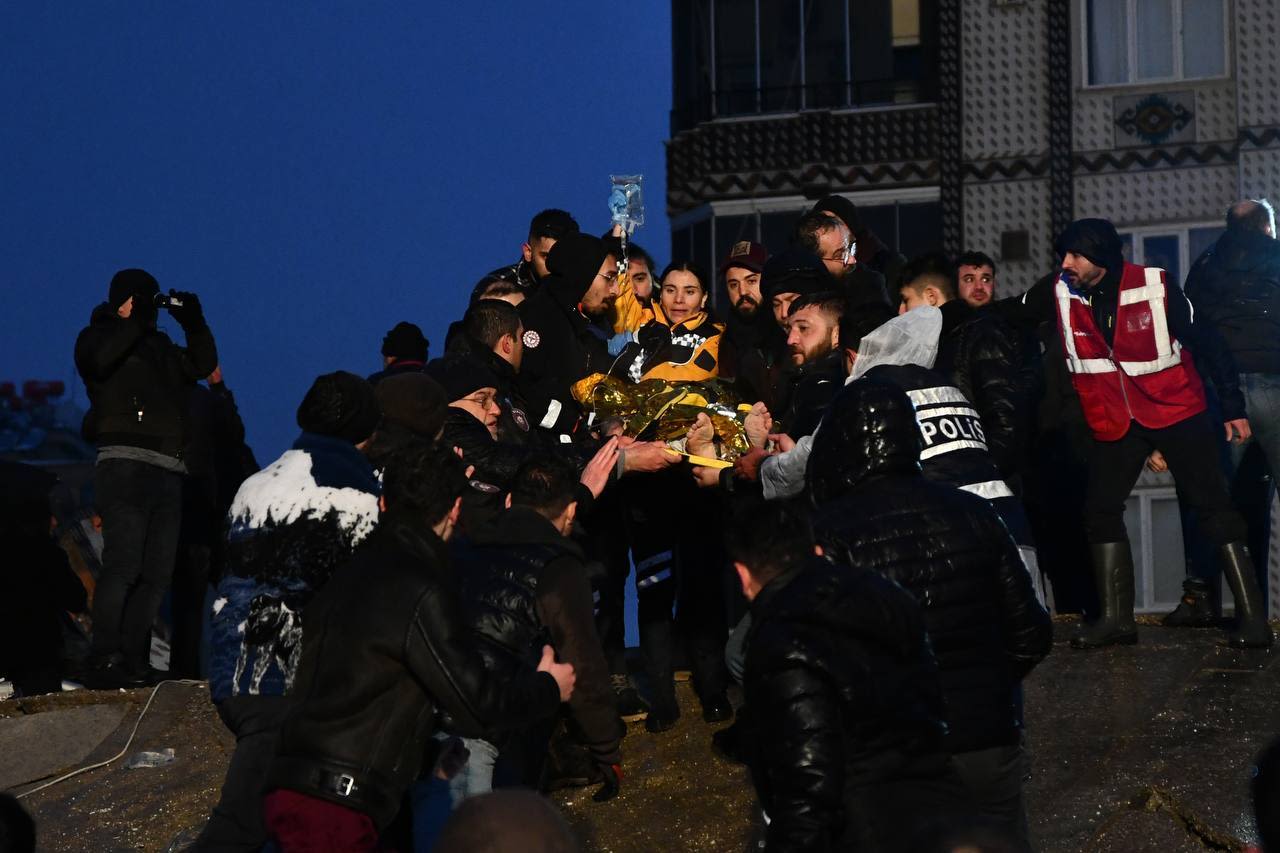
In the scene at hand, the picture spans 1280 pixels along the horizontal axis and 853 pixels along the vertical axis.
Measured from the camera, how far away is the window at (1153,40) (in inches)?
990

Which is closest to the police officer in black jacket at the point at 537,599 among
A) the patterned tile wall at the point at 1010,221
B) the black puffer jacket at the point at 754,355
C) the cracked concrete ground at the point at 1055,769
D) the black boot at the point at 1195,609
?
the cracked concrete ground at the point at 1055,769

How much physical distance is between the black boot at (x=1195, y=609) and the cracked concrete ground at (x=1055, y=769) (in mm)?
143

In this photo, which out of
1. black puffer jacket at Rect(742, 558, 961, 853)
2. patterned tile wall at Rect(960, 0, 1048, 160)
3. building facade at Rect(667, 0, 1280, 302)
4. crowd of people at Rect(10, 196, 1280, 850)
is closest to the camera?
black puffer jacket at Rect(742, 558, 961, 853)

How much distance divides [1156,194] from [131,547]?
17.3 metres

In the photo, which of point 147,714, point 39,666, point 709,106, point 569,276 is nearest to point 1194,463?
point 569,276

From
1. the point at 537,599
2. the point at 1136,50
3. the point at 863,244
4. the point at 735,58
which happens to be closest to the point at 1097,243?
the point at 863,244

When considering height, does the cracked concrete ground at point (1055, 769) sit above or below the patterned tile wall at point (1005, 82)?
below

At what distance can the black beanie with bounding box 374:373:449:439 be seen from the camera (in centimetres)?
787

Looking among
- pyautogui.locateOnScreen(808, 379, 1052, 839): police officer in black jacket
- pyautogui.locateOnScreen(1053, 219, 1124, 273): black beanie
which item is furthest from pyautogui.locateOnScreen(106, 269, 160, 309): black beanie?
pyautogui.locateOnScreen(808, 379, 1052, 839): police officer in black jacket

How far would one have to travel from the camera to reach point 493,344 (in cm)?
955

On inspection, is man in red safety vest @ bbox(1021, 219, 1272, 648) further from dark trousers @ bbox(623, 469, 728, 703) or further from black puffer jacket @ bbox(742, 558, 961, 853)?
black puffer jacket @ bbox(742, 558, 961, 853)

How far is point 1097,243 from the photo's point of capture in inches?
420

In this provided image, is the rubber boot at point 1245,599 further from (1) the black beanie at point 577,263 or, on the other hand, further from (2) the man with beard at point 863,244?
(1) the black beanie at point 577,263

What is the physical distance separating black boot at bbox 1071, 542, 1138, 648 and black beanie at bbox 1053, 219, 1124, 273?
1.64 m
